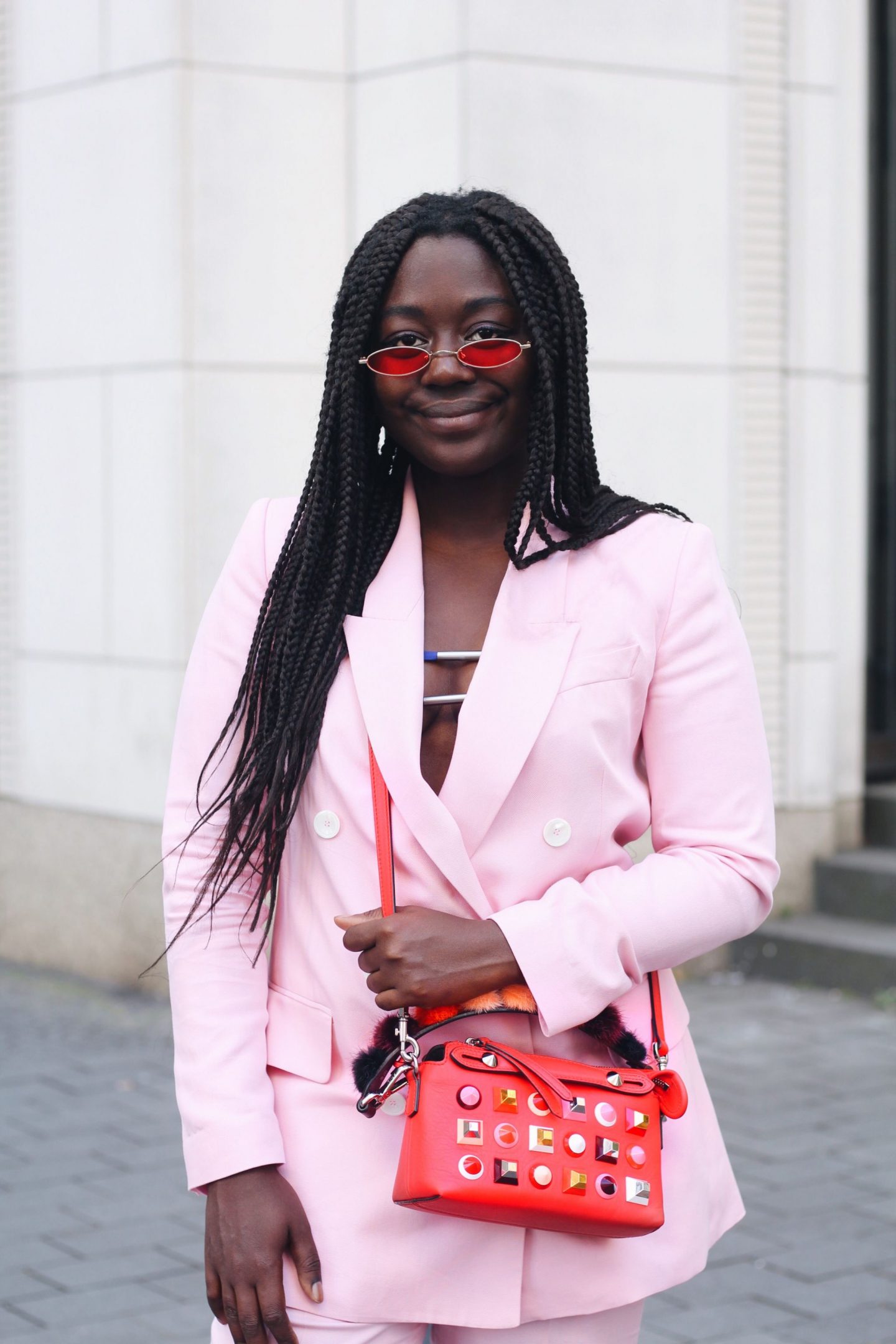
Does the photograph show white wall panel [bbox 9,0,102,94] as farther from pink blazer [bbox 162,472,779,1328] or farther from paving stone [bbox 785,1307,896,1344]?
pink blazer [bbox 162,472,779,1328]

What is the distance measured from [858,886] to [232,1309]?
5.70 meters

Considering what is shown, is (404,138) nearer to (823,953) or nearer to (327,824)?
(823,953)

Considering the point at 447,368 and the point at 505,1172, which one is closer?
the point at 505,1172

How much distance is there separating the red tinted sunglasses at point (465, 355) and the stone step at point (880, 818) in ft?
19.8

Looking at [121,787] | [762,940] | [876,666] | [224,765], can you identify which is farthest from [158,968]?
[224,765]

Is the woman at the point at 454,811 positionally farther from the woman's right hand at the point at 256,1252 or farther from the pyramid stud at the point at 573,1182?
→ the pyramid stud at the point at 573,1182

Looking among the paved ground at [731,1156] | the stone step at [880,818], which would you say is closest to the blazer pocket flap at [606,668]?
the paved ground at [731,1156]

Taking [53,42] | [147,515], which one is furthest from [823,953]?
[53,42]

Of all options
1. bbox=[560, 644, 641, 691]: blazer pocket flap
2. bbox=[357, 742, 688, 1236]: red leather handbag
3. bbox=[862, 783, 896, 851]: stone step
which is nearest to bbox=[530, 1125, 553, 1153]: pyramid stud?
bbox=[357, 742, 688, 1236]: red leather handbag

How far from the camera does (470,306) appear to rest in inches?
85.7

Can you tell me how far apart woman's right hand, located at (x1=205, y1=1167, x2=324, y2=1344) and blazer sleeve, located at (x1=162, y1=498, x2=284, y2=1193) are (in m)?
0.03

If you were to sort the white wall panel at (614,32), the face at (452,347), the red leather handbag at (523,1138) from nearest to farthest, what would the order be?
the red leather handbag at (523,1138) → the face at (452,347) → the white wall panel at (614,32)

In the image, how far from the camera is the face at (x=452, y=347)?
85.7 inches

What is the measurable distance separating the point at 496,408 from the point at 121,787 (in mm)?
5128
